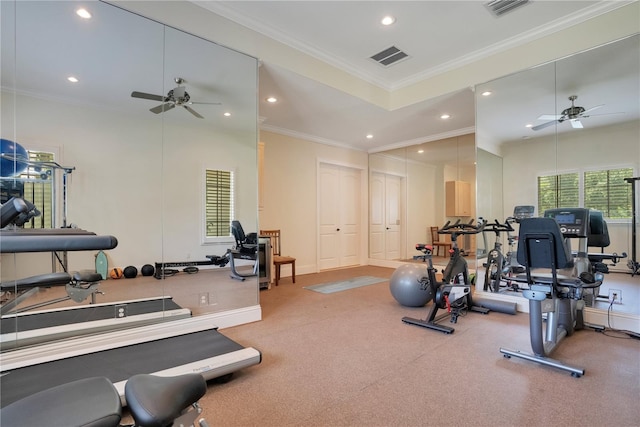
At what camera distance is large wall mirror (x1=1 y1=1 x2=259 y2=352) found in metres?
2.43

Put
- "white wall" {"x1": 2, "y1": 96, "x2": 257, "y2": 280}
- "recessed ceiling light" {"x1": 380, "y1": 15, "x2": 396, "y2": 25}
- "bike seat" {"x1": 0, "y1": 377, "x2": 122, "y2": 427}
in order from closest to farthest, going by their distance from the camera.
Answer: "bike seat" {"x1": 0, "y1": 377, "x2": 122, "y2": 427} < "white wall" {"x1": 2, "y1": 96, "x2": 257, "y2": 280} < "recessed ceiling light" {"x1": 380, "y1": 15, "x2": 396, "y2": 25}

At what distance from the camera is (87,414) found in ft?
2.95

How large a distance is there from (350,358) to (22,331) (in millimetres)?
2559

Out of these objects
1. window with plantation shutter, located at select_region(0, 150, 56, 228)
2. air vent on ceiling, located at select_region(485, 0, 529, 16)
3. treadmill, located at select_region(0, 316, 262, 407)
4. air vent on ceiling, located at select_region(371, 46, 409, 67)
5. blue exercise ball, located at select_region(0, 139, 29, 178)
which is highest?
air vent on ceiling, located at select_region(485, 0, 529, 16)

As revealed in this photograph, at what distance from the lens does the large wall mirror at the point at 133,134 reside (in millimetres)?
2430

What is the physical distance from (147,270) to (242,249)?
1037mm

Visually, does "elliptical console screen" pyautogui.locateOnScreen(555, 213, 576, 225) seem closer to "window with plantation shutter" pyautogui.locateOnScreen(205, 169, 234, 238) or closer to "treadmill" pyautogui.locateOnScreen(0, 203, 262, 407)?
"treadmill" pyautogui.locateOnScreen(0, 203, 262, 407)

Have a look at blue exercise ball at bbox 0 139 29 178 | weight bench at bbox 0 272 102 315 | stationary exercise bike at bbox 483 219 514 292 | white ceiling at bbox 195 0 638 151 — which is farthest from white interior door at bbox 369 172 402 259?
blue exercise ball at bbox 0 139 29 178

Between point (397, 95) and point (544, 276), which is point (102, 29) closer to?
point (397, 95)

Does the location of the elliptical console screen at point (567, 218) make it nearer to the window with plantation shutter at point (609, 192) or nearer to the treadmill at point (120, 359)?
the window with plantation shutter at point (609, 192)

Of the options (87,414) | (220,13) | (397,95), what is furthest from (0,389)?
(397,95)

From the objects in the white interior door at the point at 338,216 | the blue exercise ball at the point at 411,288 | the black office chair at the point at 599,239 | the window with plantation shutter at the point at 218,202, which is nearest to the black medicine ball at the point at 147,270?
the window with plantation shutter at the point at 218,202

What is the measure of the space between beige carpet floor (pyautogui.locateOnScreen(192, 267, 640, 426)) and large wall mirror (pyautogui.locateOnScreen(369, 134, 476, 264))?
396 centimetres

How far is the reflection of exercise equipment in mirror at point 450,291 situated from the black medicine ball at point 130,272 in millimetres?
2847
